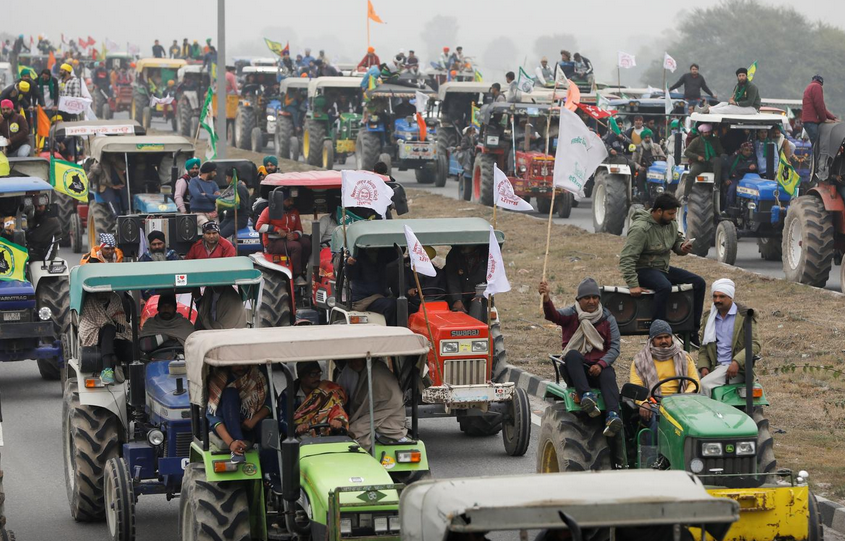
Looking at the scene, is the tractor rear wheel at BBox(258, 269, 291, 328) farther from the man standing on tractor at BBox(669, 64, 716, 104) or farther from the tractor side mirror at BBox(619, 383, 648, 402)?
the man standing on tractor at BBox(669, 64, 716, 104)

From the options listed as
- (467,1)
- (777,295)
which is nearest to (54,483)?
(777,295)

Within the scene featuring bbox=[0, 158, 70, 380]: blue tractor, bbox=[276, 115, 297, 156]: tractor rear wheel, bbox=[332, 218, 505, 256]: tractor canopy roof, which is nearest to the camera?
bbox=[332, 218, 505, 256]: tractor canopy roof

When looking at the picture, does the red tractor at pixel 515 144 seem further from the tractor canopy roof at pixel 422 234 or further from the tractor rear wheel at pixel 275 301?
the tractor canopy roof at pixel 422 234

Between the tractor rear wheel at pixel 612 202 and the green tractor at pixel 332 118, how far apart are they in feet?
36.8

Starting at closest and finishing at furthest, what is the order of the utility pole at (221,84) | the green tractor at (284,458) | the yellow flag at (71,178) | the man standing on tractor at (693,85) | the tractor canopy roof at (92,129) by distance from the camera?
the green tractor at (284,458) → the yellow flag at (71,178) → the utility pole at (221,84) → the tractor canopy roof at (92,129) → the man standing on tractor at (693,85)

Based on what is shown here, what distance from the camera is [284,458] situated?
876cm

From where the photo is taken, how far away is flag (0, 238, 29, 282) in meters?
16.6

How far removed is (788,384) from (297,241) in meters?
6.02

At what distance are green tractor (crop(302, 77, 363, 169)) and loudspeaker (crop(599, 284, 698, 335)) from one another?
2629 centimetres

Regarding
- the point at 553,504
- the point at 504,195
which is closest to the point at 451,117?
the point at 504,195

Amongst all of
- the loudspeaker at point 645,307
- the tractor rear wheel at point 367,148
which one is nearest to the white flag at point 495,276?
the loudspeaker at point 645,307

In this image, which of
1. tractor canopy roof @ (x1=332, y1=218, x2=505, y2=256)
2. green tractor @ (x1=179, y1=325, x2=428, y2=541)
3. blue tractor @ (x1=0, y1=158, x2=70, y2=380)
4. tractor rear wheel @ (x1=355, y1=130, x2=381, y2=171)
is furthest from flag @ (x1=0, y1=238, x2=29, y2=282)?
tractor rear wheel @ (x1=355, y1=130, x2=381, y2=171)

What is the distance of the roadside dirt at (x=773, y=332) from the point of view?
41.4ft

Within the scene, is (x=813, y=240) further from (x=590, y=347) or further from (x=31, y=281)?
(x=590, y=347)
